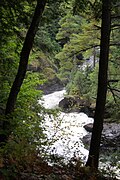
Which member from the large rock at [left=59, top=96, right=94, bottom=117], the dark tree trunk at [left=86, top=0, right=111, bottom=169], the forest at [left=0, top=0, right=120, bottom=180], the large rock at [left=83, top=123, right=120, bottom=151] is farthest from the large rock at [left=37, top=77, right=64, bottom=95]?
the dark tree trunk at [left=86, top=0, right=111, bottom=169]

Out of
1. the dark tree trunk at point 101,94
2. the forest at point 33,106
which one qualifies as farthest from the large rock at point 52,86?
the dark tree trunk at point 101,94

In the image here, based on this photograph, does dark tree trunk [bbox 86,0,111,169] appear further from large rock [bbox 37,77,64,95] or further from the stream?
large rock [bbox 37,77,64,95]

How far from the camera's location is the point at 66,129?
53.0 feet

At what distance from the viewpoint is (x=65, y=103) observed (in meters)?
21.9

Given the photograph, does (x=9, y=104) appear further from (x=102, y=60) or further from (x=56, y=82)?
(x=56, y=82)

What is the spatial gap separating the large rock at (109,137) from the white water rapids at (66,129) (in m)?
0.38

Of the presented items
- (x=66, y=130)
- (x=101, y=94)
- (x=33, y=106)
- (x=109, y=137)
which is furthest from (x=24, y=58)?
(x=66, y=130)

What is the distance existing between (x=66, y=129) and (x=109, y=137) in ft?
8.34

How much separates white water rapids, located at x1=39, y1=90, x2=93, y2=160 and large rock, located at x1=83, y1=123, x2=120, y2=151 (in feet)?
1.24

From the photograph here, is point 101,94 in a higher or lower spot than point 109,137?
lower

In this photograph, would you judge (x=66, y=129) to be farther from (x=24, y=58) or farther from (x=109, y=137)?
(x=24, y=58)

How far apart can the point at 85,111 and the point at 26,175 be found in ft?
52.5

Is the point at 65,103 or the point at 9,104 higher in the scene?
the point at 65,103

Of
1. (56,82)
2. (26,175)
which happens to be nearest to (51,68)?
(56,82)
